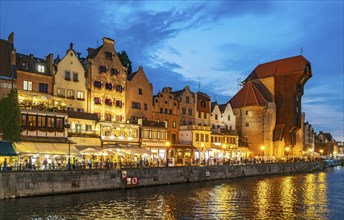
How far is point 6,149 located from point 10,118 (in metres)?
5.18

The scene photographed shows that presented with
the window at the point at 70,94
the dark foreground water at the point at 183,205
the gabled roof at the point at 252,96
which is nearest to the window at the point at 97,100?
the window at the point at 70,94

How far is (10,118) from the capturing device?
4922 cm

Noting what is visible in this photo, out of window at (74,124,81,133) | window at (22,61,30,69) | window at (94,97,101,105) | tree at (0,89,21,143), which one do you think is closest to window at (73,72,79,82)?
window at (94,97,101,105)

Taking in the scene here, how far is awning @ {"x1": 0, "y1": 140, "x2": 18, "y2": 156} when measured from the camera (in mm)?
44919

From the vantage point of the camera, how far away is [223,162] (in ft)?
239

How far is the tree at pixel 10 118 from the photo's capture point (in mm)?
48562

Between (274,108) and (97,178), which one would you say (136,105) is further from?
(274,108)

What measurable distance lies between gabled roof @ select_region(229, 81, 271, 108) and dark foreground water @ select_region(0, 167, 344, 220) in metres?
51.8

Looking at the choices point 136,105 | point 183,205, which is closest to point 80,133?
point 136,105

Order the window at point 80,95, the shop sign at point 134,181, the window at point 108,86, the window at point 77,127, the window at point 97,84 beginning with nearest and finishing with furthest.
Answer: the shop sign at point 134,181, the window at point 77,127, the window at point 80,95, the window at point 97,84, the window at point 108,86

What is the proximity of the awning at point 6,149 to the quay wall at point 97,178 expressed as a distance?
159 inches

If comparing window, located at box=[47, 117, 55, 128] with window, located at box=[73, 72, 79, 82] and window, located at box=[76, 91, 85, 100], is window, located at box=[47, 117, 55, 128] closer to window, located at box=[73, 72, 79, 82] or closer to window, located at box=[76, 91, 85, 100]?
window, located at box=[76, 91, 85, 100]

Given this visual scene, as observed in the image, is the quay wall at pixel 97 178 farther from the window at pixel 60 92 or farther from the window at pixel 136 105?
the window at pixel 60 92

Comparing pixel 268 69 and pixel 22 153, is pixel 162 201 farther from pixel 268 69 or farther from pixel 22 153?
pixel 268 69
